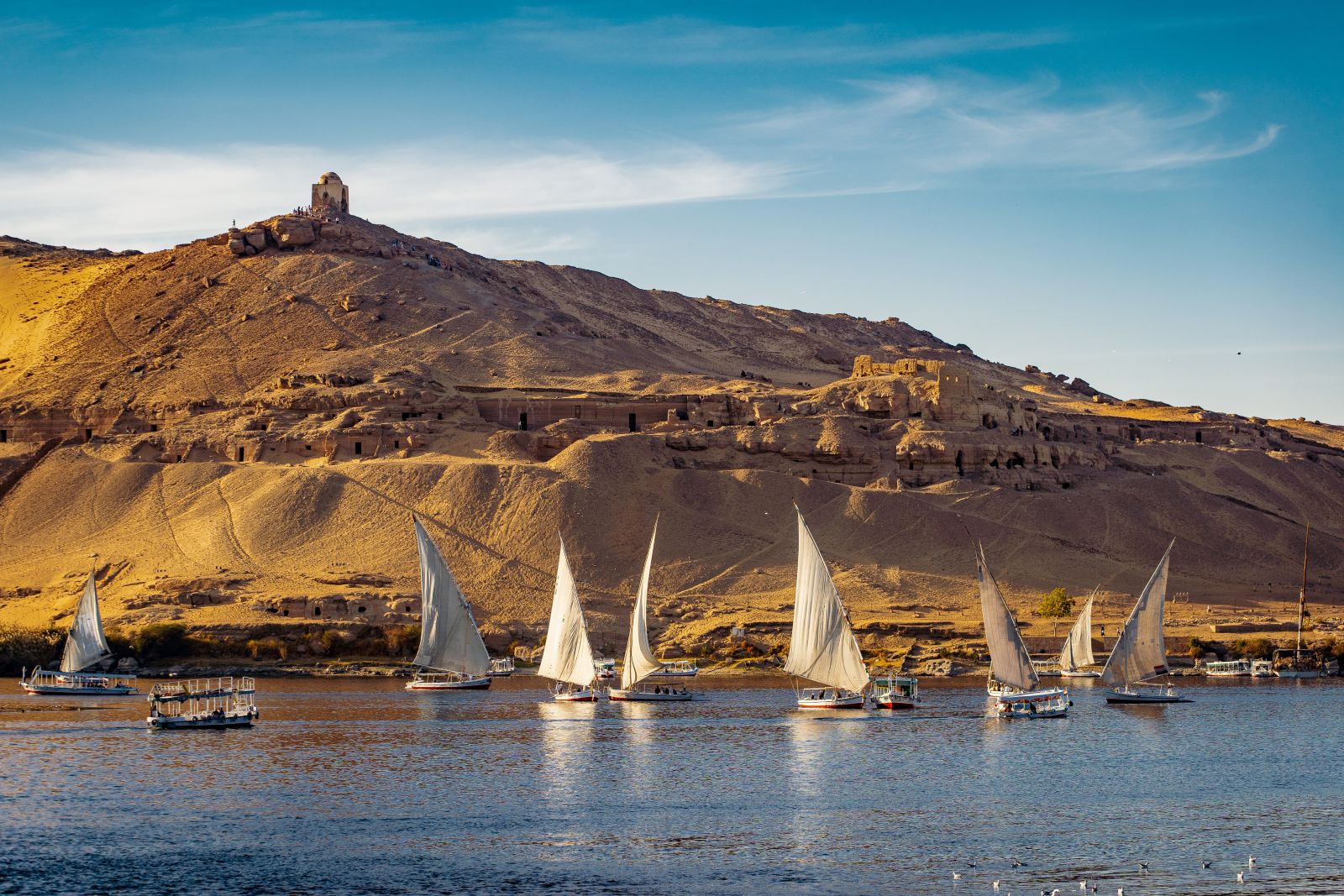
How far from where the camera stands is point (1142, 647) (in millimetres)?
56906

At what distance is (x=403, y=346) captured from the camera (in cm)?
10906

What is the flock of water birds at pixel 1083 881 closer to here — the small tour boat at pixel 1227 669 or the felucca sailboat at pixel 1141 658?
the felucca sailboat at pixel 1141 658

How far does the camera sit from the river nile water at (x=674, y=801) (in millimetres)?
30094

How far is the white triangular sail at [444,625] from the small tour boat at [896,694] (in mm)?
12932

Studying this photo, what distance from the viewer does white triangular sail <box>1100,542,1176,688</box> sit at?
5578 cm

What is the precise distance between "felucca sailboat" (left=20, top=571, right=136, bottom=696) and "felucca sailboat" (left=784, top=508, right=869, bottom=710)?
84.2ft

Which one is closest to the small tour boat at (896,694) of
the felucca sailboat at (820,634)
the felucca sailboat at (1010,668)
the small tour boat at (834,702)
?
the small tour boat at (834,702)

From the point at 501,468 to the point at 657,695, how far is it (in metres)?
30.6

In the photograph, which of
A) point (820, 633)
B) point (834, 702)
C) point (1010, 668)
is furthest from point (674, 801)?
point (834, 702)

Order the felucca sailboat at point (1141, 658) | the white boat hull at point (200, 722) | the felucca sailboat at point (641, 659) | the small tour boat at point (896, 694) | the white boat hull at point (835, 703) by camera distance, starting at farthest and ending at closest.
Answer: the felucca sailboat at point (1141, 658)
the felucca sailboat at point (641, 659)
the small tour boat at point (896, 694)
the white boat hull at point (835, 703)
the white boat hull at point (200, 722)

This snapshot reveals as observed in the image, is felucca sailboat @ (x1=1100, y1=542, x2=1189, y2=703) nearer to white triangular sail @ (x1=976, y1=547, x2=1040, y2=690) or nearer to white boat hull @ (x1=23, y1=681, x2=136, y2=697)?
white triangular sail @ (x1=976, y1=547, x2=1040, y2=690)

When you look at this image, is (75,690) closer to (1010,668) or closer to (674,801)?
(1010,668)

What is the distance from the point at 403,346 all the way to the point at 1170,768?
73.4 metres

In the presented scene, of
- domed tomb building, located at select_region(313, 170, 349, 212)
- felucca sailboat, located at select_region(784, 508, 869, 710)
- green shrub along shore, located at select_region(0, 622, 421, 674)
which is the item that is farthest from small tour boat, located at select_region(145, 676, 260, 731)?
domed tomb building, located at select_region(313, 170, 349, 212)
